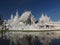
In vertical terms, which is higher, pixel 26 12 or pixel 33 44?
pixel 26 12

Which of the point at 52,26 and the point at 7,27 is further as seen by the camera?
the point at 52,26

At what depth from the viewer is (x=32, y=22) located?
40.3ft

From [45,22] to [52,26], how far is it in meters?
0.49

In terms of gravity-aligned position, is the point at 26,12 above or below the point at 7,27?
above

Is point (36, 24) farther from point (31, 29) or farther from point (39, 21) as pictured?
point (31, 29)

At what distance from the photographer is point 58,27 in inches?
502

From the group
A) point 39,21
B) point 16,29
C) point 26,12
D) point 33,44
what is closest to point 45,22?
point 39,21

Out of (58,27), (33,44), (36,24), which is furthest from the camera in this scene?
(58,27)

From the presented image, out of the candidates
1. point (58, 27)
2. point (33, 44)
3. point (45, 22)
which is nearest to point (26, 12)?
point (45, 22)

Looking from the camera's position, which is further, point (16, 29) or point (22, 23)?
point (22, 23)

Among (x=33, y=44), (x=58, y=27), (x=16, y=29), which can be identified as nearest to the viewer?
(x=33, y=44)

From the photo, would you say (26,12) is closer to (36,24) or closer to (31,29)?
(36,24)

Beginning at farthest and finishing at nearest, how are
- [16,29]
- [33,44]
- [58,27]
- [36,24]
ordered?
[58,27]
[36,24]
[16,29]
[33,44]

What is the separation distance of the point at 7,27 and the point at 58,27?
3.61 m
